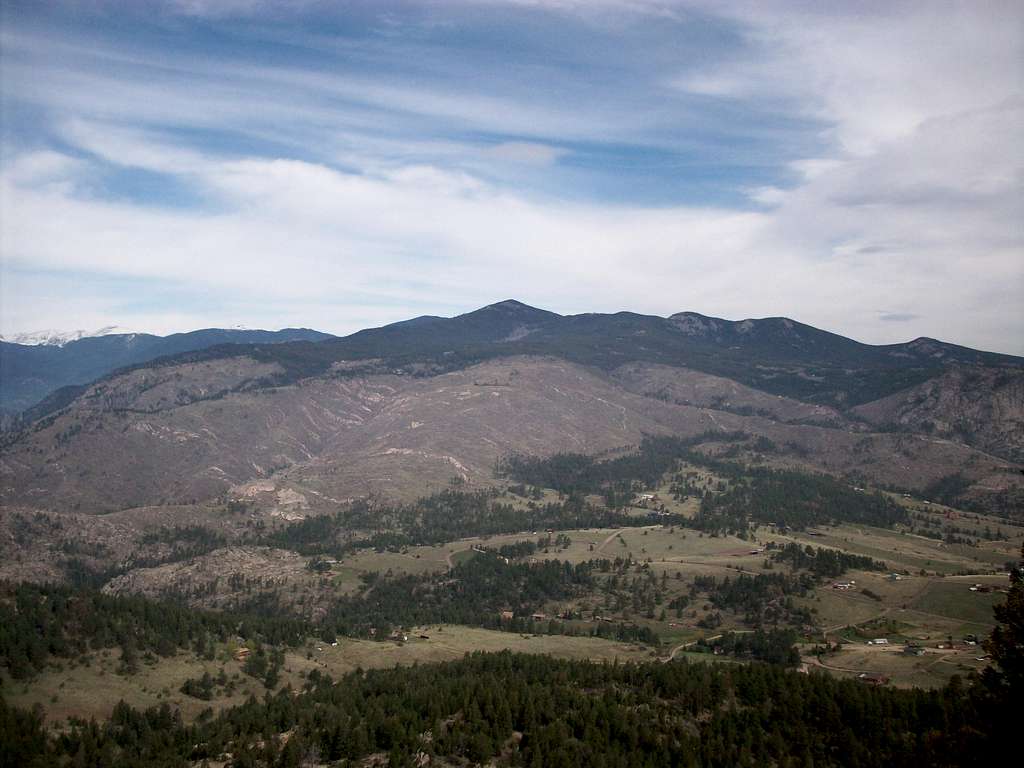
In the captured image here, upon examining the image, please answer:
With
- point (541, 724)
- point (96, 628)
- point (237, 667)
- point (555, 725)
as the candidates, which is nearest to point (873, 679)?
point (541, 724)

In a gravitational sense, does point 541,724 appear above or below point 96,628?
above

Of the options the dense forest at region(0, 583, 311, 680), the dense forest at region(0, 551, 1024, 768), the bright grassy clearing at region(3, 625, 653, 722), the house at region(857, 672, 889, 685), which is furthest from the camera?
the house at region(857, 672, 889, 685)

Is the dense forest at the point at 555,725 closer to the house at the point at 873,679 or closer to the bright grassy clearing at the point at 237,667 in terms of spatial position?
the bright grassy clearing at the point at 237,667

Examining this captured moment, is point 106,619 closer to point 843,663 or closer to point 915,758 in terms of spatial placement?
point 915,758

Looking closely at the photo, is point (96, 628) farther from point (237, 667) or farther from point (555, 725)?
point (555, 725)

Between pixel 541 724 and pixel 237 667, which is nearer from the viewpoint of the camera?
pixel 541 724

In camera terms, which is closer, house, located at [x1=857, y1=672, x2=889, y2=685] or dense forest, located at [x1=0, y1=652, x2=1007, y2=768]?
dense forest, located at [x1=0, y1=652, x2=1007, y2=768]

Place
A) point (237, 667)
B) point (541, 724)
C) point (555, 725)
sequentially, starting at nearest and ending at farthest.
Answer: point (555, 725), point (541, 724), point (237, 667)

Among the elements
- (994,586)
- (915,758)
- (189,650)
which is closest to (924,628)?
(994,586)

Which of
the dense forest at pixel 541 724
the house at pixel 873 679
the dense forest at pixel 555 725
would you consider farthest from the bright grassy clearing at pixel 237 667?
the house at pixel 873 679

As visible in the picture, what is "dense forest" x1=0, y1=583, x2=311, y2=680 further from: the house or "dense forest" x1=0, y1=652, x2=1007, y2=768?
the house

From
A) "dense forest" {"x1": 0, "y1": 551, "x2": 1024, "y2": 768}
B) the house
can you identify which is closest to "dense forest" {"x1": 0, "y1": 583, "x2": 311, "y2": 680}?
"dense forest" {"x1": 0, "y1": 551, "x2": 1024, "y2": 768}
